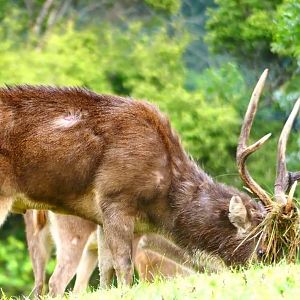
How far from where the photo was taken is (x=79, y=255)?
44.5 feet

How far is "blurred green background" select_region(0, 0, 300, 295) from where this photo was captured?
24.0 m

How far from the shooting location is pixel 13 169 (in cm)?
1129

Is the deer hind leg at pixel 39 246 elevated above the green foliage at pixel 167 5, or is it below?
above

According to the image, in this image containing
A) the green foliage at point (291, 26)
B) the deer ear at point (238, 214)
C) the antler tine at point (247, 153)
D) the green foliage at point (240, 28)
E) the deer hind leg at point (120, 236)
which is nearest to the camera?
A: the deer hind leg at point (120, 236)

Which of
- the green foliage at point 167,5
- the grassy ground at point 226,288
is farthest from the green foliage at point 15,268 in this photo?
the grassy ground at point 226,288

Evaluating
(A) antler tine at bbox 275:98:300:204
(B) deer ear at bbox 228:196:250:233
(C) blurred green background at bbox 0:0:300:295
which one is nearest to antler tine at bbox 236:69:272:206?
(A) antler tine at bbox 275:98:300:204

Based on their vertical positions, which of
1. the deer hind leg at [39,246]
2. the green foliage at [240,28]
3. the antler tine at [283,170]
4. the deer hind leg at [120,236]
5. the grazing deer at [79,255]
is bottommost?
the green foliage at [240,28]

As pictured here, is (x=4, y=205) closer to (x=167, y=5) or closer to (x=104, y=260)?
(x=104, y=260)

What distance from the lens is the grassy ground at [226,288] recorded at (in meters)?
8.70

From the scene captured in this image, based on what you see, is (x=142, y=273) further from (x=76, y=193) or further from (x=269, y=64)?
(x=269, y=64)

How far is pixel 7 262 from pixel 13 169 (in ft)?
43.3

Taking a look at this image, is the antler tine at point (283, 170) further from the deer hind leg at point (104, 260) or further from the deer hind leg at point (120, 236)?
the deer hind leg at point (104, 260)

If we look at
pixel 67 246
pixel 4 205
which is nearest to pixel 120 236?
pixel 4 205

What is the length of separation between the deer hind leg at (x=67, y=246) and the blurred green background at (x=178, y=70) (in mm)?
7818
